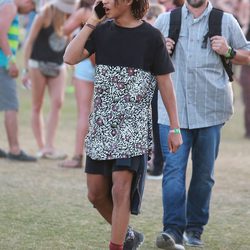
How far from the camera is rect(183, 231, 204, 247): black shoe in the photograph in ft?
21.9

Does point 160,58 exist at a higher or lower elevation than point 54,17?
higher

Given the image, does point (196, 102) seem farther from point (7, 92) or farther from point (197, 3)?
point (7, 92)

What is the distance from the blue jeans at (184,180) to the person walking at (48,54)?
462 cm

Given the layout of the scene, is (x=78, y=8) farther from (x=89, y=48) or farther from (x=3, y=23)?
(x=89, y=48)

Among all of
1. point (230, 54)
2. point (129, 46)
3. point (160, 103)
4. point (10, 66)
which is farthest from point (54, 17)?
point (129, 46)

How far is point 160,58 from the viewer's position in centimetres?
564

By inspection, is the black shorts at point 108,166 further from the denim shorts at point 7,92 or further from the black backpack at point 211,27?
the denim shorts at point 7,92

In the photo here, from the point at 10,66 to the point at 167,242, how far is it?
4.57 meters

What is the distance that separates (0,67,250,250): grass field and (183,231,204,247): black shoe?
0.23 feet

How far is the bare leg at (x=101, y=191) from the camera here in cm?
569

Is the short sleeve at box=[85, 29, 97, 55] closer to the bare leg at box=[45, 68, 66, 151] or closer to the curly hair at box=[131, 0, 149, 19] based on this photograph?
the curly hair at box=[131, 0, 149, 19]

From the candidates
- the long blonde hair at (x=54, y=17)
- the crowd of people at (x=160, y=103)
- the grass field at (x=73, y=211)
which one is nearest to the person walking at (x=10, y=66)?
the long blonde hair at (x=54, y=17)

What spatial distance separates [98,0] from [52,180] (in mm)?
4207

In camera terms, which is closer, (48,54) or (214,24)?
(214,24)
